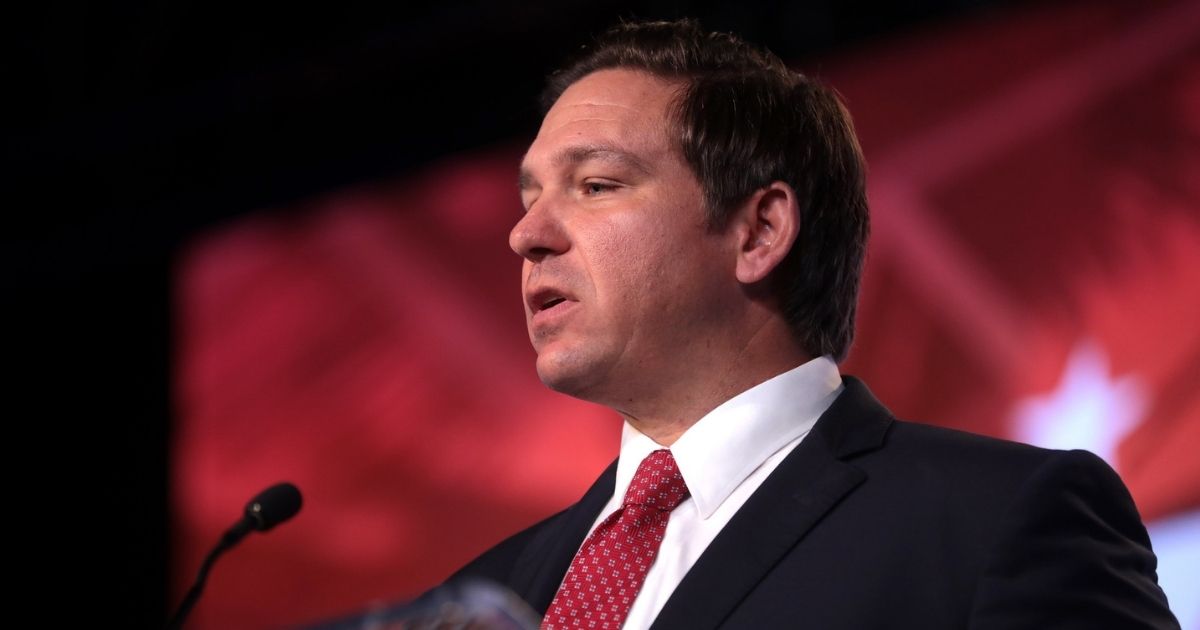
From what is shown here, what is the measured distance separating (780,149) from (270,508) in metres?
0.97

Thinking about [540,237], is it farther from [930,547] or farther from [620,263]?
[930,547]

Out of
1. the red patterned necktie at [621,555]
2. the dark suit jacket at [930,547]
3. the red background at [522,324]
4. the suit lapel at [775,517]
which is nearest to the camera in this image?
the dark suit jacket at [930,547]

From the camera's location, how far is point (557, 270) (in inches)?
72.1

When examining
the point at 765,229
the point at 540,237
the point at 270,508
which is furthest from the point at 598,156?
the point at 270,508

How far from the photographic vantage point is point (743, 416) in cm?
177

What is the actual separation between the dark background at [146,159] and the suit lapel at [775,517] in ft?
8.32

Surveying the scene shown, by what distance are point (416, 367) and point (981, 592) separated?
275 centimetres

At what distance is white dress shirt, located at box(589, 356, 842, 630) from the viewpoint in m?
1.67

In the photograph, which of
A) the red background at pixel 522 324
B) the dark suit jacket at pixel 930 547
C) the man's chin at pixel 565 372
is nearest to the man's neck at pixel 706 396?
the man's chin at pixel 565 372

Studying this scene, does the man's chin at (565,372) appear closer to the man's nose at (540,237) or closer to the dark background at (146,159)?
the man's nose at (540,237)

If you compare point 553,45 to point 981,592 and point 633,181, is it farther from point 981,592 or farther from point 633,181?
point 981,592

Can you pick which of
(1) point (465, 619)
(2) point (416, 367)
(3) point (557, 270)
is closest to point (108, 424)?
(2) point (416, 367)

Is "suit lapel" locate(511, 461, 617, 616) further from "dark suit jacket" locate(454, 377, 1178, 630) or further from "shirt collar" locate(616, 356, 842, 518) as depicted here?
"dark suit jacket" locate(454, 377, 1178, 630)

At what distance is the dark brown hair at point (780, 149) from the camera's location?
194 cm
